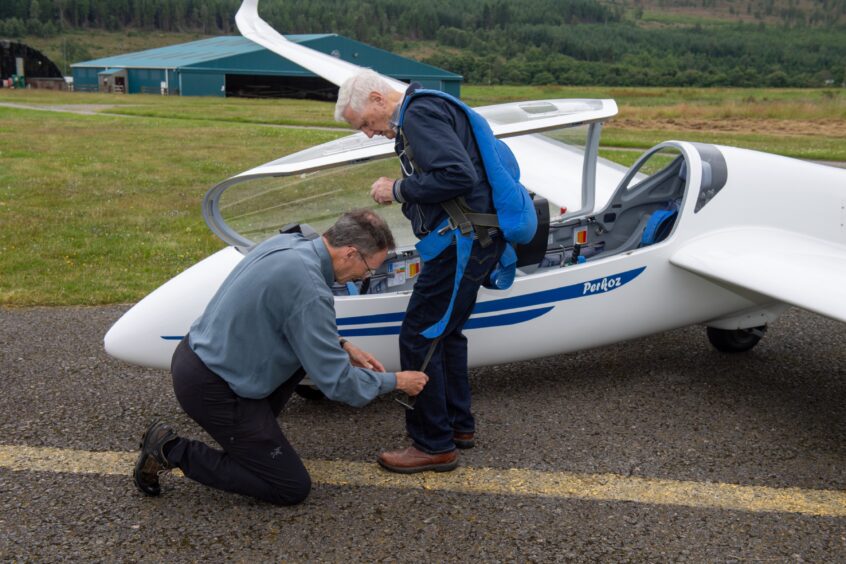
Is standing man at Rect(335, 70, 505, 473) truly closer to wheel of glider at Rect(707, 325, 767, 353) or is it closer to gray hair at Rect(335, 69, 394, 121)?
gray hair at Rect(335, 69, 394, 121)

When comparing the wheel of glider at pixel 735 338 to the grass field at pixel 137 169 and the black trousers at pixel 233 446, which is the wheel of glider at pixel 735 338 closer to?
the black trousers at pixel 233 446

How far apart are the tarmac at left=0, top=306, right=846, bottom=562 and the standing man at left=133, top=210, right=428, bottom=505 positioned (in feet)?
0.65

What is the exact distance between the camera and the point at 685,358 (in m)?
5.81

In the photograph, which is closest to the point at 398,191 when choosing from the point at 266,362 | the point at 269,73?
the point at 266,362

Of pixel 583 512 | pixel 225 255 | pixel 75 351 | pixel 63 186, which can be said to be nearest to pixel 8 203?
pixel 63 186

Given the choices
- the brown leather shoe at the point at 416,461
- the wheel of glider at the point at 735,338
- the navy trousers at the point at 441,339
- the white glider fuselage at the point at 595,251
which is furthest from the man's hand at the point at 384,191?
the wheel of glider at the point at 735,338

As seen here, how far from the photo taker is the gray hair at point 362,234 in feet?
11.5

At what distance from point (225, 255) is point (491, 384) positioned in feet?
6.10

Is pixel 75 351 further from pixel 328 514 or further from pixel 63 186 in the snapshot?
pixel 63 186

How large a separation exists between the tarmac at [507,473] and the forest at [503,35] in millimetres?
98876

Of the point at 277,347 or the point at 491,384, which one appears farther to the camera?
the point at 491,384

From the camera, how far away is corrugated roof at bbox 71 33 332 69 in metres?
52.8

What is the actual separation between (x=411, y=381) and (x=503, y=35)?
463 feet

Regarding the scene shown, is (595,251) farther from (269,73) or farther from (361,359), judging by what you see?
(269,73)
